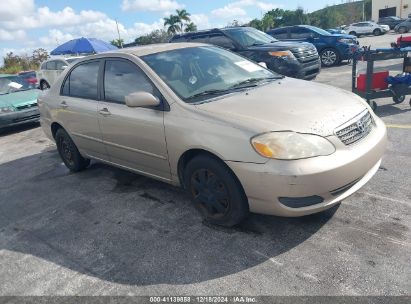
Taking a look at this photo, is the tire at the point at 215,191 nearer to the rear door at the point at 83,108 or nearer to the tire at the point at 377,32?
the rear door at the point at 83,108

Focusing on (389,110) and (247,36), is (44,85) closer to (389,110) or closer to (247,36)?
(247,36)

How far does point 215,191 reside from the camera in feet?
10.8

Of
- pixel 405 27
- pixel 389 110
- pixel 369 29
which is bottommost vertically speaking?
pixel 389 110

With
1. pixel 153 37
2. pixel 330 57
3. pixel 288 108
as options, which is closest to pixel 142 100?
pixel 288 108

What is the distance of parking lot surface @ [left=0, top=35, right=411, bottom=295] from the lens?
8.80 ft

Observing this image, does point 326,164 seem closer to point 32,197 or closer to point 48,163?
point 32,197

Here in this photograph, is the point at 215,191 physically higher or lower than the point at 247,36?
lower

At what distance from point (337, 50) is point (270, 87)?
38.4 ft

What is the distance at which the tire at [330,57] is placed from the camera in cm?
1435

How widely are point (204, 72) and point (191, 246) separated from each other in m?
1.81

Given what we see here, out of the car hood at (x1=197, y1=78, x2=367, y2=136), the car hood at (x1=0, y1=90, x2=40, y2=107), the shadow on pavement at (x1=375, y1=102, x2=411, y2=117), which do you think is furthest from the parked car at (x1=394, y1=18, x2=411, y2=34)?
the car hood at (x1=197, y1=78, x2=367, y2=136)

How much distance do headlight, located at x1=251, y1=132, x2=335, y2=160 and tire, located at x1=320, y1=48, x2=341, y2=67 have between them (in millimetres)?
12644

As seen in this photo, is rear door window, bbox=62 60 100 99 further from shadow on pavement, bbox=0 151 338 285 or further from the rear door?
shadow on pavement, bbox=0 151 338 285

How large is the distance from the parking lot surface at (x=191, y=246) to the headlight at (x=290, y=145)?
30.2 inches
